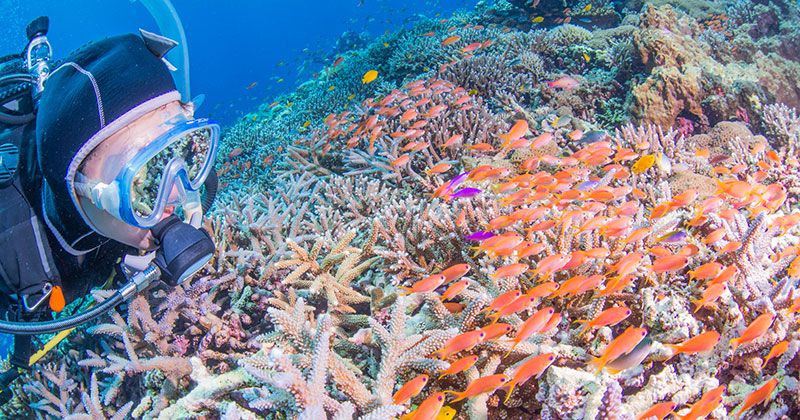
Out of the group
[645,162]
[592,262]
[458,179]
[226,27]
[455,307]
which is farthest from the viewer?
[226,27]

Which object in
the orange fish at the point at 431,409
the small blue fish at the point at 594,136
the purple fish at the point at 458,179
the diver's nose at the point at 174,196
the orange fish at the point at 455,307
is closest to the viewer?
the orange fish at the point at 431,409

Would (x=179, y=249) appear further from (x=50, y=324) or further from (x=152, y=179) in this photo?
(x=50, y=324)

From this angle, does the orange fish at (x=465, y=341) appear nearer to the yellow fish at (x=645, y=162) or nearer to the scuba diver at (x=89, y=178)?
the scuba diver at (x=89, y=178)

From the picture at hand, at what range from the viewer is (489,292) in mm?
2625

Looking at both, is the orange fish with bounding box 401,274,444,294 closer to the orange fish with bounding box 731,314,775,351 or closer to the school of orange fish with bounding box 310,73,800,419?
the school of orange fish with bounding box 310,73,800,419

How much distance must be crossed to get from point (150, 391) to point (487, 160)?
151 inches

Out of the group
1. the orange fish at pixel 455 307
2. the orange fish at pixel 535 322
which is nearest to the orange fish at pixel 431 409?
the orange fish at pixel 535 322

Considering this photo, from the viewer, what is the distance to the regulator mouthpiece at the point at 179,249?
6.42 ft

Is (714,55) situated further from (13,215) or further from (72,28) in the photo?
(72,28)

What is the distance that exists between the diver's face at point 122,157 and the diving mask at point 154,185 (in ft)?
0.12

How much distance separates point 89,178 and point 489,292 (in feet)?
7.45

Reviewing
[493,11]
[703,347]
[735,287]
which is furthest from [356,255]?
[493,11]

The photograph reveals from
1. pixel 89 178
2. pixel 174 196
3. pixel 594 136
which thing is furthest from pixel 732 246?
pixel 89 178

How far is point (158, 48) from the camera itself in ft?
7.09
